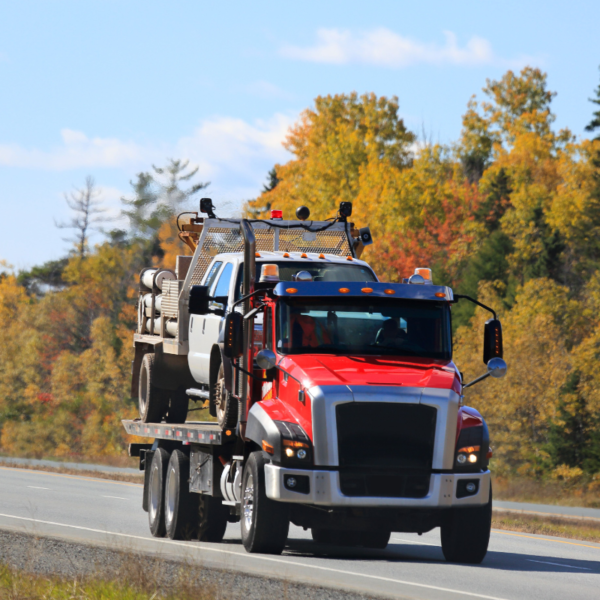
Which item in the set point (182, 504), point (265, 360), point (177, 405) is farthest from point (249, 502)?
point (177, 405)

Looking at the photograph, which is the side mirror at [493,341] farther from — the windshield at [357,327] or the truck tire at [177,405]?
the truck tire at [177,405]

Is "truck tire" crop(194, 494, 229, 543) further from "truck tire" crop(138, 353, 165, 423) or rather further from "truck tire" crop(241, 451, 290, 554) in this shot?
"truck tire" crop(241, 451, 290, 554)

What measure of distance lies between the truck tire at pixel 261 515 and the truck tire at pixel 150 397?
4.36m

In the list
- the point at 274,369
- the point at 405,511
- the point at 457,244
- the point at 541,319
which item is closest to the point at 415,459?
the point at 405,511

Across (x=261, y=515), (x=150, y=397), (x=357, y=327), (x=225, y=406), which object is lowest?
(x=261, y=515)

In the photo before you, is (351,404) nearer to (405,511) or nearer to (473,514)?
(405,511)

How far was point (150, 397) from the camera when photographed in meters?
16.2

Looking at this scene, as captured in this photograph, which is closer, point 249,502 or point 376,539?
point 249,502

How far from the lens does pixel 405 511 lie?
1156cm

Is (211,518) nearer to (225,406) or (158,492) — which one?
(158,492)

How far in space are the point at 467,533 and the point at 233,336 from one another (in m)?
3.32

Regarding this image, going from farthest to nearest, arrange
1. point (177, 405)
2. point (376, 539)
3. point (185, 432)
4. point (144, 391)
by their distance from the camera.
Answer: point (144, 391)
point (177, 405)
point (376, 539)
point (185, 432)

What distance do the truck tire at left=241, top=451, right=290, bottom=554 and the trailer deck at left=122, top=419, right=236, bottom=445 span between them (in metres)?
0.96

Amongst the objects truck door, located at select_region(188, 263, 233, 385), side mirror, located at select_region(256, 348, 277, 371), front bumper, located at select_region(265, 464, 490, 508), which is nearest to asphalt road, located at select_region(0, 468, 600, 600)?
front bumper, located at select_region(265, 464, 490, 508)
